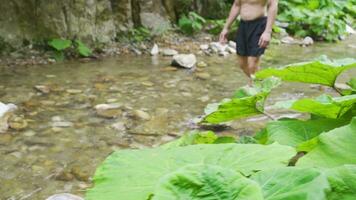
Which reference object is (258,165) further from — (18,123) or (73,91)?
(73,91)

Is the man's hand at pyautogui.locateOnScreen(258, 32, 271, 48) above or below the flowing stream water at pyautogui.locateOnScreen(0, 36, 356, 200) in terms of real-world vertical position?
above

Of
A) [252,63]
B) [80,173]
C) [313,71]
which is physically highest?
[313,71]

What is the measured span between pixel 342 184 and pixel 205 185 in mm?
270

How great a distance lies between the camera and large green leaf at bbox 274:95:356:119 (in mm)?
1535

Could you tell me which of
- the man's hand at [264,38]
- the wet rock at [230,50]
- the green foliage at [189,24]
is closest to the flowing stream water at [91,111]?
the man's hand at [264,38]

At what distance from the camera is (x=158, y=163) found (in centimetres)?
113

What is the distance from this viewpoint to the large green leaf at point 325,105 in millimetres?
1535

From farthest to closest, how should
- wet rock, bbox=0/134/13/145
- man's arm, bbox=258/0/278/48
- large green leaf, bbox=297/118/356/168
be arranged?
man's arm, bbox=258/0/278/48 → wet rock, bbox=0/134/13/145 → large green leaf, bbox=297/118/356/168

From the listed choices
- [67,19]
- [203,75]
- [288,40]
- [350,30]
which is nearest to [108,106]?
[203,75]

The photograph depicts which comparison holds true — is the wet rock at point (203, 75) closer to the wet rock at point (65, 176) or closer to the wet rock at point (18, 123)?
the wet rock at point (18, 123)

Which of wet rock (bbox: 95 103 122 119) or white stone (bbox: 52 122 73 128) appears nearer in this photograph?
white stone (bbox: 52 122 73 128)

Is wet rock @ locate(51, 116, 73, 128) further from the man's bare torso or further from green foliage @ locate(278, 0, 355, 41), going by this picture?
green foliage @ locate(278, 0, 355, 41)

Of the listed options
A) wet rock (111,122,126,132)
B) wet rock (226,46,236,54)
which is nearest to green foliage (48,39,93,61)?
wet rock (226,46,236,54)

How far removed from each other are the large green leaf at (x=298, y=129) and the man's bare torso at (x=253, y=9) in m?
4.04
